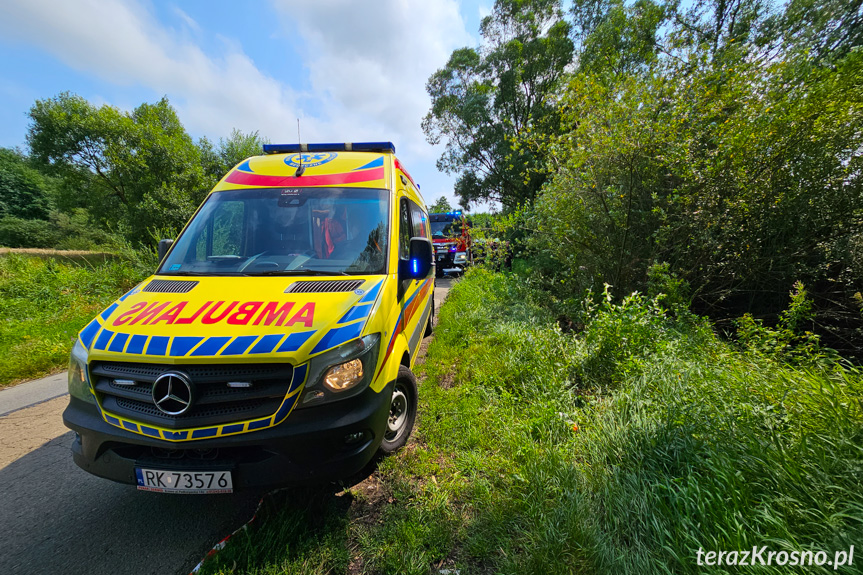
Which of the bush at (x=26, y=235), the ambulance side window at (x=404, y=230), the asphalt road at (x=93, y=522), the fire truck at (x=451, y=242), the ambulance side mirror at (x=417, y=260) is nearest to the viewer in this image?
the asphalt road at (x=93, y=522)

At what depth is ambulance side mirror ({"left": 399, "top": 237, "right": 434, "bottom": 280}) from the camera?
295cm

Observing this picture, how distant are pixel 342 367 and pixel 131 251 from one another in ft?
36.5

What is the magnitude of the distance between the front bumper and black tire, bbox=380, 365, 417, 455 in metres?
0.72

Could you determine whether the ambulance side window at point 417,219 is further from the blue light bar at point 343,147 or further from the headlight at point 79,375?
the headlight at point 79,375

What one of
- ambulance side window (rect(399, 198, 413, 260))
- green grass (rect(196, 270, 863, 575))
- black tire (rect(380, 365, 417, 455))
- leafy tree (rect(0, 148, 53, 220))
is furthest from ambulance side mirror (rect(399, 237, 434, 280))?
leafy tree (rect(0, 148, 53, 220))

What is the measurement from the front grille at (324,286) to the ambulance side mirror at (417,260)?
0.61 meters

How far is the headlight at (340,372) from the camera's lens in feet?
6.08

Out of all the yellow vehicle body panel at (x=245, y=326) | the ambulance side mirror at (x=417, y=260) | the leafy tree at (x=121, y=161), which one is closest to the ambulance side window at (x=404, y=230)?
the ambulance side mirror at (x=417, y=260)

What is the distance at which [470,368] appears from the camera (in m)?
4.21

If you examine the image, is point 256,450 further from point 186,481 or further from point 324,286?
point 324,286

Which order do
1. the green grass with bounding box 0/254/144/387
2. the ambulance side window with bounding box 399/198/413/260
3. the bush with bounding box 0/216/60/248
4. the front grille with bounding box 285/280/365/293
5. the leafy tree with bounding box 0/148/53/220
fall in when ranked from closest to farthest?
the front grille with bounding box 285/280/365/293 < the ambulance side window with bounding box 399/198/413/260 < the green grass with bounding box 0/254/144/387 < the bush with bounding box 0/216/60/248 < the leafy tree with bounding box 0/148/53/220

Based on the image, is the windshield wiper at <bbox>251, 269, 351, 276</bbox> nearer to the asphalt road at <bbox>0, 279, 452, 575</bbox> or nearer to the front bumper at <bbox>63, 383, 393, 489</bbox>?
the front bumper at <bbox>63, 383, 393, 489</bbox>

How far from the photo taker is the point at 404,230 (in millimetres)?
3393
